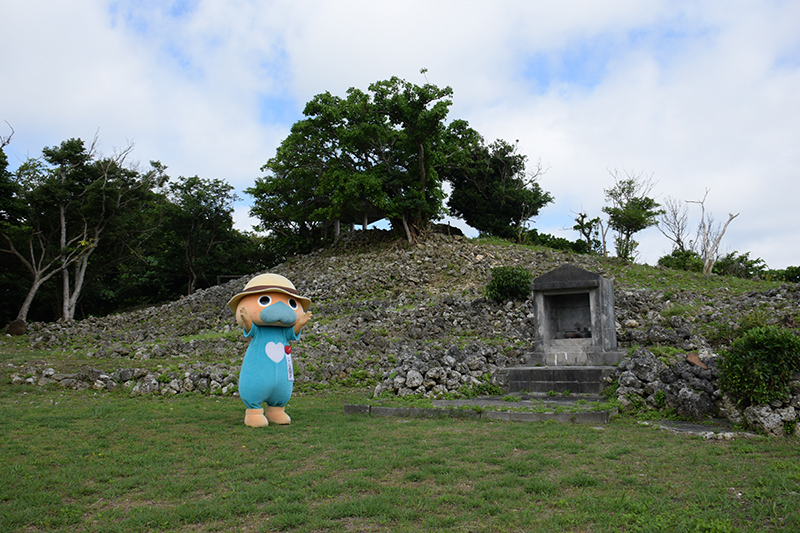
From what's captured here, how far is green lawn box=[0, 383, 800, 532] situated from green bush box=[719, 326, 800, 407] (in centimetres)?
62

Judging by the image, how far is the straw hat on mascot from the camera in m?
7.46

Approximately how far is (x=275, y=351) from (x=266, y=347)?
14 cm

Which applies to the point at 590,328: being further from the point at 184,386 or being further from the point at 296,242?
the point at 296,242

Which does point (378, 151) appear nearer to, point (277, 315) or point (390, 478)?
point (277, 315)

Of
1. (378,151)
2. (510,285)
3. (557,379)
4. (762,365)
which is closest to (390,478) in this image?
(762,365)

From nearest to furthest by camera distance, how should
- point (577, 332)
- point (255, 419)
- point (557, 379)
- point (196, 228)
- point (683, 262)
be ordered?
1. point (255, 419)
2. point (557, 379)
3. point (577, 332)
4. point (683, 262)
5. point (196, 228)

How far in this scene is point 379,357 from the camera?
43.3 feet

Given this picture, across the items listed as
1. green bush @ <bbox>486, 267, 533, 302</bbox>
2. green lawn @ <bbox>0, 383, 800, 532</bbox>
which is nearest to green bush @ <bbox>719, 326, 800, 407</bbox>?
green lawn @ <bbox>0, 383, 800, 532</bbox>

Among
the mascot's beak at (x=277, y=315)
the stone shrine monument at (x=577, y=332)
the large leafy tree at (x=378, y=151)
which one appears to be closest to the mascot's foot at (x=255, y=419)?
the mascot's beak at (x=277, y=315)

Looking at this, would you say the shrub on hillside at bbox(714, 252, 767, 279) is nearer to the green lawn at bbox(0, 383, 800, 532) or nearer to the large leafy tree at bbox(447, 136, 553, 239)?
the large leafy tree at bbox(447, 136, 553, 239)

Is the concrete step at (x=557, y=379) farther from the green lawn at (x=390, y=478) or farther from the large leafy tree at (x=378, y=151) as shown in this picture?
the large leafy tree at (x=378, y=151)

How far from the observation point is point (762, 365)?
19.3 feet

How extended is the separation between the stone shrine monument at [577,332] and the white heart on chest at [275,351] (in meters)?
5.77

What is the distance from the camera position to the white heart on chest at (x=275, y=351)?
24.8 ft
